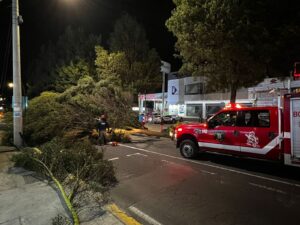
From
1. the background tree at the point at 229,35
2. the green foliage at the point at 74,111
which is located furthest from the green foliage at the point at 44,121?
the background tree at the point at 229,35

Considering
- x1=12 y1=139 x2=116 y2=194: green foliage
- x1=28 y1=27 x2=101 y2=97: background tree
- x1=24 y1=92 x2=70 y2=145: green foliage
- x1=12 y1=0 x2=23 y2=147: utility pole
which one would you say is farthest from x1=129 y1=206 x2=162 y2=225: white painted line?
x1=28 y1=27 x2=101 y2=97: background tree

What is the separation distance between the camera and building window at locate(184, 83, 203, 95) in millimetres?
36906

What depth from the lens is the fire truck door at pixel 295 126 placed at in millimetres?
5812

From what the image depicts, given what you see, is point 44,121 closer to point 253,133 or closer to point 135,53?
point 253,133

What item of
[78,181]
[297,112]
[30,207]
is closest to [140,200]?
[78,181]

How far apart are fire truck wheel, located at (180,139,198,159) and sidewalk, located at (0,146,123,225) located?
5.04m

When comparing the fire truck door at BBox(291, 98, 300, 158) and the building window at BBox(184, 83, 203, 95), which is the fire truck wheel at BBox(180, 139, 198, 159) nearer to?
the fire truck door at BBox(291, 98, 300, 158)

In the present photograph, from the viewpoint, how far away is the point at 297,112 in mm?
5816

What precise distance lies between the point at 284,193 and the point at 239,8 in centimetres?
913

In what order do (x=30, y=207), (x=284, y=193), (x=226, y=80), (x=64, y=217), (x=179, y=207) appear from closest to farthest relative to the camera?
(x=64, y=217)
(x=30, y=207)
(x=179, y=207)
(x=284, y=193)
(x=226, y=80)

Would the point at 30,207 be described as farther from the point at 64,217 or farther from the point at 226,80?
the point at 226,80

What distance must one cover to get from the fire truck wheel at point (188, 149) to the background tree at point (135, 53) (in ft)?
46.5

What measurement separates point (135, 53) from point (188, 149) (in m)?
16.8

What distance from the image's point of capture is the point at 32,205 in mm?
4090
